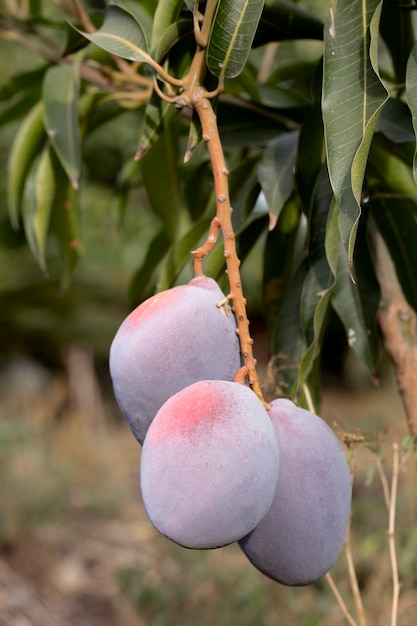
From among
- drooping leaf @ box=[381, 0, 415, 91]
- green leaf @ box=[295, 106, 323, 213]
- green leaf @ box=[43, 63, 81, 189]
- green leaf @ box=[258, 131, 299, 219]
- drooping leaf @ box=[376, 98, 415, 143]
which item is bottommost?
green leaf @ box=[43, 63, 81, 189]

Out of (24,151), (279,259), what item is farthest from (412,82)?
(24,151)

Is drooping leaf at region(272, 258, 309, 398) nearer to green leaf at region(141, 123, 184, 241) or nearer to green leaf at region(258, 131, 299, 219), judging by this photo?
green leaf at region(258, 131, 299, 219)

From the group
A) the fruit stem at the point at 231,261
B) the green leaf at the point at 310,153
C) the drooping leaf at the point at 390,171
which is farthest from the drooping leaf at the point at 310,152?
the fruit stem at the point at 231,261

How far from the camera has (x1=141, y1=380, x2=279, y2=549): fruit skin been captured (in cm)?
48

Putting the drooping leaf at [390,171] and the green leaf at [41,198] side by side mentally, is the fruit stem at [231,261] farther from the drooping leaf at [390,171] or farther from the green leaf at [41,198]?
the green leaf at [41,198]

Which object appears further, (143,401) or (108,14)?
(108,14)

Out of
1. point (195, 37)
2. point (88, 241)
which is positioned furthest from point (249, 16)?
point (88, 241)

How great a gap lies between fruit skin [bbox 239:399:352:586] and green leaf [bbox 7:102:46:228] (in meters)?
0.69

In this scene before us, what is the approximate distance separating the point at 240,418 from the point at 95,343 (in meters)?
6.38

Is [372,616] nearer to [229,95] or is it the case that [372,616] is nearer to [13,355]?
[229,95]

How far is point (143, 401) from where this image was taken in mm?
546

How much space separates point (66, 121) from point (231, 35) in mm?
366

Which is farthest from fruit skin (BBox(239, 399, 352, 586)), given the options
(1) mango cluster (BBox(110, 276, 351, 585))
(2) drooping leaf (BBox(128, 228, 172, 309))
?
(2) drooping leaf (BBox(128, 228, 172, 309))

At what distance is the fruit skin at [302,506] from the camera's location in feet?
1.77
